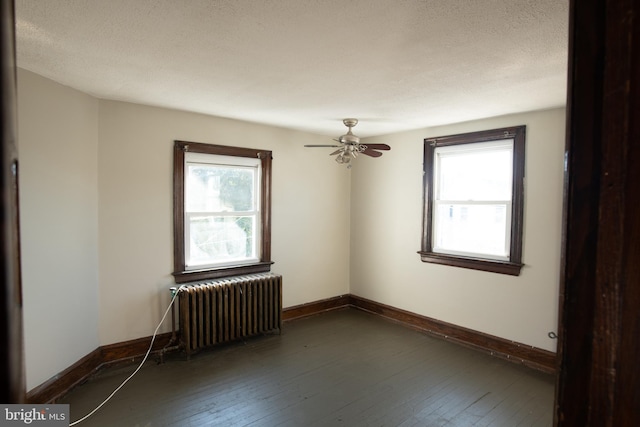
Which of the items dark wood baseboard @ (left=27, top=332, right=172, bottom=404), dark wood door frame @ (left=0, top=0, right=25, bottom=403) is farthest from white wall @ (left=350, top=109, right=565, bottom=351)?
dark wood door frame @ (left=0, top=0, right=25, bottom=403)

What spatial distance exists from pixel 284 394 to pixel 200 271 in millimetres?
1649

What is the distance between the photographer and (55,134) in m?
2.77

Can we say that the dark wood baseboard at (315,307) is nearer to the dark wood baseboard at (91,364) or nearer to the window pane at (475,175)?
the dark wood baseboard at (91,364)

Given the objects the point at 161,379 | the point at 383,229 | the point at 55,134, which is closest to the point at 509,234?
the point at 383,229

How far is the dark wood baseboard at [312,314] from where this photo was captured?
279 centimetres

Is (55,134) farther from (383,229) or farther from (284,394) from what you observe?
(383,229)

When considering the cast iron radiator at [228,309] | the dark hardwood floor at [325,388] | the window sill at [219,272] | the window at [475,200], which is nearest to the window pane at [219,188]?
the window sill at [219,272]

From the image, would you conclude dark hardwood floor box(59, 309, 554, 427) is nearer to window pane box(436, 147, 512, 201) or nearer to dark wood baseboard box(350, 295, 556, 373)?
dark wood baseboard box(350, 295, 556, 373)

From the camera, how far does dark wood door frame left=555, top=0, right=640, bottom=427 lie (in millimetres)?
459

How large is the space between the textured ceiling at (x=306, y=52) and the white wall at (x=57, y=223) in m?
→ 0.25

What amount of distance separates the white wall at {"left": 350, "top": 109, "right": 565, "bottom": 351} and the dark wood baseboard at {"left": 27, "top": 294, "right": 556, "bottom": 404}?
88 mm

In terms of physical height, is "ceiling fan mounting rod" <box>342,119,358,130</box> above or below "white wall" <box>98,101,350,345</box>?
above

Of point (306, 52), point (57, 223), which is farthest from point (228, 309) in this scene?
point (306, 52)

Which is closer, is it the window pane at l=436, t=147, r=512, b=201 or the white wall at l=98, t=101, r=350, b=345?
the white wall at l=98, t=101, r=350, b=345
